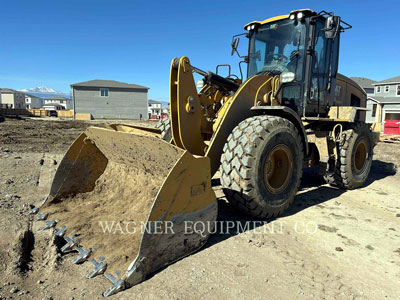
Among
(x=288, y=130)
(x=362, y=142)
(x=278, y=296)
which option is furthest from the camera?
(x=362, y=142)

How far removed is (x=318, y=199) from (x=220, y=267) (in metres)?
2.90

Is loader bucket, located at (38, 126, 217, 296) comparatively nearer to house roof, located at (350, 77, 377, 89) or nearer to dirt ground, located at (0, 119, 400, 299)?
dirt ground, located at (0, 119, 400, 299)

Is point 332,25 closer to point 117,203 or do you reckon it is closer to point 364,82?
point 117,203

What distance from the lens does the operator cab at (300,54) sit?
456 cm

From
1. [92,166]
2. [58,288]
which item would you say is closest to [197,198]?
[58,288]

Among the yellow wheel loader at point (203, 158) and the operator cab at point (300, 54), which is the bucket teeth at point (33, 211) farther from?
the operator cab at point (300, 54)

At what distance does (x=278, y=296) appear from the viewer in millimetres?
2293

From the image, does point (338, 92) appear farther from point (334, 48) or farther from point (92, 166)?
point (92, 166)

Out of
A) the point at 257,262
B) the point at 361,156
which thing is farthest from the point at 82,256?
the point at 361,156

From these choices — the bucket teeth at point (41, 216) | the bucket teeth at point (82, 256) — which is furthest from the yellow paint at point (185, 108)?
the bucket teeth at point (41, 216)

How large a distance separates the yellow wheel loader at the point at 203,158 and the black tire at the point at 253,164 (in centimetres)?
1

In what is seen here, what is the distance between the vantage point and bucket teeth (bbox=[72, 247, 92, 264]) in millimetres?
2674

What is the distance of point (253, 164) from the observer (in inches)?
132

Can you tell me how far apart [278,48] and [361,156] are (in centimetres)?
295
